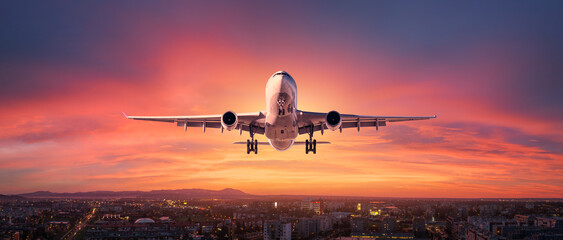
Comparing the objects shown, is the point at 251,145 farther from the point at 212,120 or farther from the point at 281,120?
the point at 281,120

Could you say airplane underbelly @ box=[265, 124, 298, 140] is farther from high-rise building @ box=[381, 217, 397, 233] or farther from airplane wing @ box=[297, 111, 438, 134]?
high-rise building @ box=[381, 217, 397, 233]

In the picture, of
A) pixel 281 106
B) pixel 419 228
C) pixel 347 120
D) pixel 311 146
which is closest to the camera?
pixel 281 106

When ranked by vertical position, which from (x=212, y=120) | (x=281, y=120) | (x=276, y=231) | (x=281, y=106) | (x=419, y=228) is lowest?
(x=276, y=231)

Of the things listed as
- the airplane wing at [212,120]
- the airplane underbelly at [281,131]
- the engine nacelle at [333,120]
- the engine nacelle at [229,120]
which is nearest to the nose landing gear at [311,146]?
the airplane wing at [212,120]

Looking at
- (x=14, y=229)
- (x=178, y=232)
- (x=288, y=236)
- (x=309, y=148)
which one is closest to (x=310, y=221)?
(x=288, y=236)

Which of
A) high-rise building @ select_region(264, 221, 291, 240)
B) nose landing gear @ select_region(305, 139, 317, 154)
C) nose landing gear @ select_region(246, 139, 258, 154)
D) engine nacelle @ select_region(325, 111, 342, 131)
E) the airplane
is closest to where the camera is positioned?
the airplane

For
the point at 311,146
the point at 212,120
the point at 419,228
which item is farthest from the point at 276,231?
the point at 212,120

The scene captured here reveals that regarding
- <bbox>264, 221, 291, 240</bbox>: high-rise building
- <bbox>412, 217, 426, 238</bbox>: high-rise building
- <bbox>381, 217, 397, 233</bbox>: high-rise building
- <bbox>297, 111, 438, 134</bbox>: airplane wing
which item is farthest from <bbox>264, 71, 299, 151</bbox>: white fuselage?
<bbox>381, 217, 397, 233</bbox>: high-rise building

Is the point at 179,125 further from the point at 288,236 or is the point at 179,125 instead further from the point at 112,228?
the point at 112,228
